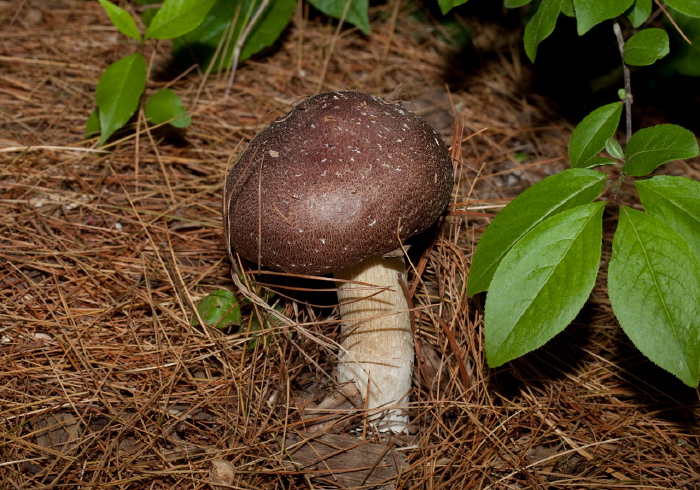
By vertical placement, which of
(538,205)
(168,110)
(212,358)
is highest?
(538,205)

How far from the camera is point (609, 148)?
5.82ft

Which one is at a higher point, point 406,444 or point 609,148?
point 609,148

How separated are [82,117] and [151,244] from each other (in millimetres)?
1020

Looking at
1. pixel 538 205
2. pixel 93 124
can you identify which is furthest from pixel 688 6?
pixel 93 124

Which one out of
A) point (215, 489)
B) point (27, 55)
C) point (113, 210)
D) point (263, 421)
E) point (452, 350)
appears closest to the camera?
point (215, 489)

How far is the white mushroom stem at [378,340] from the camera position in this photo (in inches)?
85.9

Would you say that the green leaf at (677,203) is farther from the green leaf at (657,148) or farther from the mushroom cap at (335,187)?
the mushroom cap at (335,187)

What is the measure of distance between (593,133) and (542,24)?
0.45m

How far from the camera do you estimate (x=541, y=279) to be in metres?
1.50

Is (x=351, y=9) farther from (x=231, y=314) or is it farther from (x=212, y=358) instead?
(x=212, y=358)

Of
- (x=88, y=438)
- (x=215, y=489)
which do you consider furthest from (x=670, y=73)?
(x=88, y=438)

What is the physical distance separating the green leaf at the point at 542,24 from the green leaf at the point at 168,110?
1.64m

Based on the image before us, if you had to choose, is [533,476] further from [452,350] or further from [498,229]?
[498,229]

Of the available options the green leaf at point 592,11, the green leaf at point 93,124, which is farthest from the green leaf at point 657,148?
the green leaf at point 93,124
